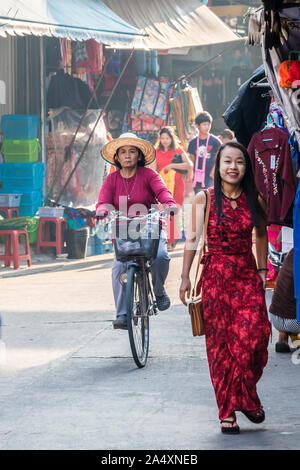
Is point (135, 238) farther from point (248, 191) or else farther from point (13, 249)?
point (13, 249)

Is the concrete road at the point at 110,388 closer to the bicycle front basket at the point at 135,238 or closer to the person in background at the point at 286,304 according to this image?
the person in background at the point at 286,304

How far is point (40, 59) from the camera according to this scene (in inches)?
640

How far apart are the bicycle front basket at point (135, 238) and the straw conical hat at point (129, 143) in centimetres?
90

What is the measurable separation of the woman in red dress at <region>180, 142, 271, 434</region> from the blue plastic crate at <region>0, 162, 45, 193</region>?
30.5 feet

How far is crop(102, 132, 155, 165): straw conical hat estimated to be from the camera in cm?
895

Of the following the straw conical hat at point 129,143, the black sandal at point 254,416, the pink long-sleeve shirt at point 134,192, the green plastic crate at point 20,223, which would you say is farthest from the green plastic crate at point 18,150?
the black sandal at point 254,416

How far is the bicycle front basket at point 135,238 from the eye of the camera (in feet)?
27.3

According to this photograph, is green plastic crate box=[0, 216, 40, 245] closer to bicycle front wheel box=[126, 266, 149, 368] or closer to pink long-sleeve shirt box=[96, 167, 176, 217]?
pink long-sleeve shirt box=[96, 167, 176, 217]

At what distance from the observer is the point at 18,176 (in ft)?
51.4

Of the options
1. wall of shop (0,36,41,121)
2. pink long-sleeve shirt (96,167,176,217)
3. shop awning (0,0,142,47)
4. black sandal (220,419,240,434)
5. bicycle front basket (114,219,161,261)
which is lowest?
black sandal (220,419,240,434)

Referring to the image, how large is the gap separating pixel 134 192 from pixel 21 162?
7.17 m

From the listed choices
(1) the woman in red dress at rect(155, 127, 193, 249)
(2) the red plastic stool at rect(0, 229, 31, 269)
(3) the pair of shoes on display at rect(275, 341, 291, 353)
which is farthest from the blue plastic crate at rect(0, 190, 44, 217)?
(3) the pair of shoes on display at rect(275, 341, 291, 353)
